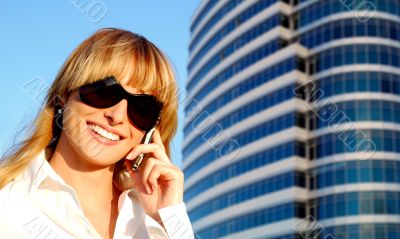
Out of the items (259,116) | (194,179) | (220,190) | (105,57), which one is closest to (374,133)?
(259,116)

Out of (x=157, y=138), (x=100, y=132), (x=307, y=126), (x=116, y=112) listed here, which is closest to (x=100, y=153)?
(x=100, y=132)

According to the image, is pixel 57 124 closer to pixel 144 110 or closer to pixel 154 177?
pixel 144 110

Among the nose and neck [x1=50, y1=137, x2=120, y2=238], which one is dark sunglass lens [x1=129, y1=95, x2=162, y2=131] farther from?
neck [x1=50, y1=137, x2=120, y2=238]

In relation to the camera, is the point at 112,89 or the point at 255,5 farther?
the point at 255,5

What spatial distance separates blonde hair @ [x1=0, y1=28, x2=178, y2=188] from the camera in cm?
290

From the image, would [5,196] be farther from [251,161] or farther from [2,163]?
[251,161]

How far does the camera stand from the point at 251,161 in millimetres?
50219

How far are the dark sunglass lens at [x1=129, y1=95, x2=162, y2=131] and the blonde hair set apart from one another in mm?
49

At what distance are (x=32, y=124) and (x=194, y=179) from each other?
57196mm

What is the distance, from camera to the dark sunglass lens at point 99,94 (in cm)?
286

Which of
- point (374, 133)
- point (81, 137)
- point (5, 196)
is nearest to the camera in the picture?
point (5, 196)

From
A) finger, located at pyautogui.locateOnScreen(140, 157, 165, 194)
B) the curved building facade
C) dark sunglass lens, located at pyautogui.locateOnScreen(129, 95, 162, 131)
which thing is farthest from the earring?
the curved building facade

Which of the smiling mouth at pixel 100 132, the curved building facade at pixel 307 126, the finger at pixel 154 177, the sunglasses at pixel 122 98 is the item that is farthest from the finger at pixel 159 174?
the curved building facade at pixel 307 126

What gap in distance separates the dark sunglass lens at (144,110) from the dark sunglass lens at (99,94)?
0.11 meters
